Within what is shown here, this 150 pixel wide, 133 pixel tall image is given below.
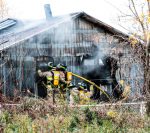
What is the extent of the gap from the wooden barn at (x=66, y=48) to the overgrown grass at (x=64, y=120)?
25.8ft

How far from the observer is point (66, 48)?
63.6ft

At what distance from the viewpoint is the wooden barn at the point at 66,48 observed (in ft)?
59.1

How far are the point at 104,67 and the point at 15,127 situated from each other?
12.0 m

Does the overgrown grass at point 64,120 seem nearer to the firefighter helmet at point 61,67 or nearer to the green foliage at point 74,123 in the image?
the green foliage at point 74,123

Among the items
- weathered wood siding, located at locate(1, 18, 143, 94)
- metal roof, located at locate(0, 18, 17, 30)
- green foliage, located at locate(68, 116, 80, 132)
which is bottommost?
green foliage, located at locate(68, 116, 80, 132)

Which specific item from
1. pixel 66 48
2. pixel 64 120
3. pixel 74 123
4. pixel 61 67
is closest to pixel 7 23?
pixel 66 48

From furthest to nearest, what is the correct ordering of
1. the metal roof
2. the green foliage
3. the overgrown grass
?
the metal roof → the green foliage → the overgrown grass

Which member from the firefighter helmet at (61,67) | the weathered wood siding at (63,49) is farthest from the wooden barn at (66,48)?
the firefighter helmet at (61,67)

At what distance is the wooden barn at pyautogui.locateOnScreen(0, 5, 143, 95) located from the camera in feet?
59.1

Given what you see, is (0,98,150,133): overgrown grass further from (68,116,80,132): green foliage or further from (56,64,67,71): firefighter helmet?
(56,64,67,71): firefighter helmet

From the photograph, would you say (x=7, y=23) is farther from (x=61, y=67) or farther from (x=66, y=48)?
(x=61, y=67)

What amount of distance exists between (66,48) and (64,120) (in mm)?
11266

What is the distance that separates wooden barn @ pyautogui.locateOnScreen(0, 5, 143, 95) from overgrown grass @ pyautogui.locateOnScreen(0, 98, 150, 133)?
7.87 meters

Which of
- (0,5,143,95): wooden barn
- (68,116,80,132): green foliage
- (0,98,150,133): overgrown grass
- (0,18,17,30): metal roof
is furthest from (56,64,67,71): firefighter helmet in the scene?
(0,18,17,30): metal roof
